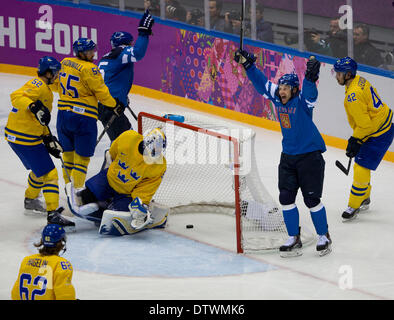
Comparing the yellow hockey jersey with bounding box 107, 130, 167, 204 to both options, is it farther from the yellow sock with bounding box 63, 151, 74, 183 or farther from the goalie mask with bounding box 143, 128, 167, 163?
the yellow sock with bounding box 63, 151, 74, 183

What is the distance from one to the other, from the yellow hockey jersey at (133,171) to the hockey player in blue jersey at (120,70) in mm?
1021

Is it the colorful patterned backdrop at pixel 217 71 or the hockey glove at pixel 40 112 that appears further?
the colorful patterned backdrop at pixel 217 71

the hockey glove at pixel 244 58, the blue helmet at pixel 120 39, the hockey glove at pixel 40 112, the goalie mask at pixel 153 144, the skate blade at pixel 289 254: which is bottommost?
the skate blade at pixel 289 254

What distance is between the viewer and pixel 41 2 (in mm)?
12844

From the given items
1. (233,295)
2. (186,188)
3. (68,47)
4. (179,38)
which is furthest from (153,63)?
(233,295)

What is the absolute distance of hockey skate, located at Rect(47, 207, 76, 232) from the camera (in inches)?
272

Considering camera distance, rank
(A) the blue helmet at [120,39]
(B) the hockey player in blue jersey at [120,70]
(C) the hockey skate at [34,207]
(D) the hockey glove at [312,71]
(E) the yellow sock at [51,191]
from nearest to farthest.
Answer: (D) the hockey glove at [312,71] → (E) the yellow sock at [51,191] → (C) the hockey skate at [34,207] → (B) the hockey player in blue jersey at [120,70] → (A) the blue helmet at [120,39]

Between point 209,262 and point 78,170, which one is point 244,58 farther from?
point 78,170

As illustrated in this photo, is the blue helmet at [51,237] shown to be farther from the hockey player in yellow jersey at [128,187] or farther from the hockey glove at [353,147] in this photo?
the hockey glove at [353,147]

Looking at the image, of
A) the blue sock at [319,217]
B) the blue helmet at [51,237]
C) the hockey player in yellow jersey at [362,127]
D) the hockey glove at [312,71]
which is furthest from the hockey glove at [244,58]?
the blue helmet at [51,237]

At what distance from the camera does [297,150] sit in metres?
6.30

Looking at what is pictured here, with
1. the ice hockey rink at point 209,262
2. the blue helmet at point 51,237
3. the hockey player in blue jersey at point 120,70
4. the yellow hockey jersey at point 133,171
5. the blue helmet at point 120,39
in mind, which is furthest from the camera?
the blue helmet at point 120,39

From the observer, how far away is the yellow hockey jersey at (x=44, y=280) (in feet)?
14.3

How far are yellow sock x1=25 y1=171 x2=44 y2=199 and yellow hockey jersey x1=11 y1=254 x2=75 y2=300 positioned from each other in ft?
9.96
